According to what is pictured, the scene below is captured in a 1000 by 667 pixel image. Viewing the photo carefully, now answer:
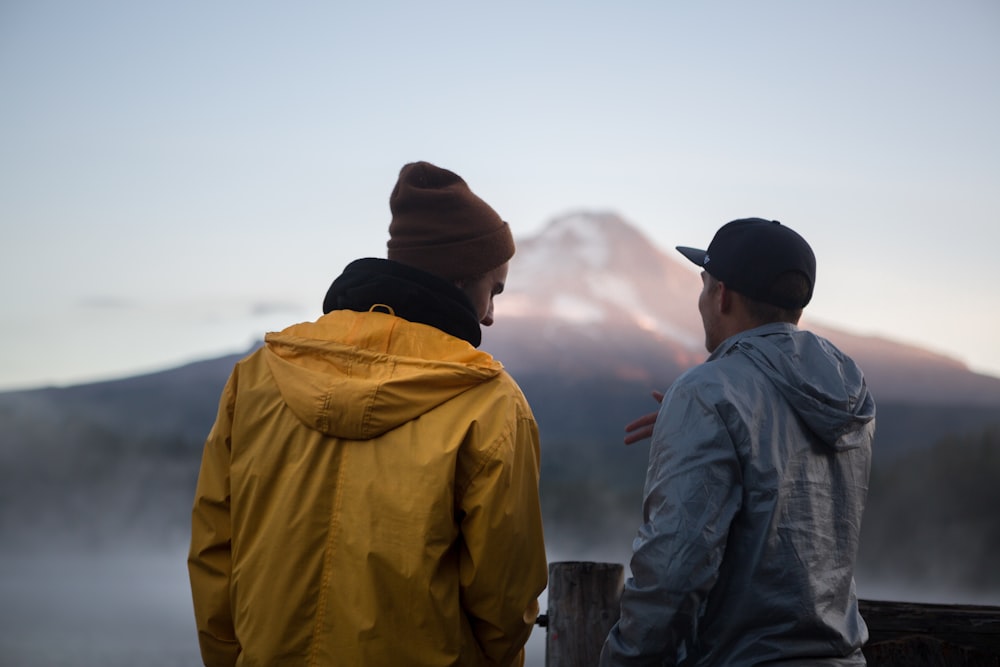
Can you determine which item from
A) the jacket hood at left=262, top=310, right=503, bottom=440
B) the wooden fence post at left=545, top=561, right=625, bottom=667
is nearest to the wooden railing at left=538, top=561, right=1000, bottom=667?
the wooden fence post at left=545, top=561, right=625, bottom=667

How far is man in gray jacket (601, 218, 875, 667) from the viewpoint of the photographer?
1.99m

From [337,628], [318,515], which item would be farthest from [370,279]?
[337,628]

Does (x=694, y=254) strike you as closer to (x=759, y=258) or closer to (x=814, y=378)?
(x=759, y=258)

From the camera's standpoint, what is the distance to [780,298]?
2.30 metres

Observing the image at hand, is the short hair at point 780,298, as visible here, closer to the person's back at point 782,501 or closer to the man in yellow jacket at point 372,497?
the person's back at point 782,501

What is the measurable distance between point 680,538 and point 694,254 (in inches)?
37.0

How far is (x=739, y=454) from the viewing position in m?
2.06

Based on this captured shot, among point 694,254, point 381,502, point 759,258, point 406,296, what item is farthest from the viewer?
point 694,254

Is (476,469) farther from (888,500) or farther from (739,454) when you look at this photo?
(888,500)

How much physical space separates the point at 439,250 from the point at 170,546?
52434 millimetres

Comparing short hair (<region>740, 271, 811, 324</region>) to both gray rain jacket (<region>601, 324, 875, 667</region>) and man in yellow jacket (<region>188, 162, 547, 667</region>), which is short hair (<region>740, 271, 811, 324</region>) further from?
man in yellow jacket (<region>188, 162, 547, 667</region>)

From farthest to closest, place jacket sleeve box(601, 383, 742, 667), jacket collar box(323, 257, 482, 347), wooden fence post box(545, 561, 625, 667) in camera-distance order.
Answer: wooden fence post box(545, 561, 625, 667), jacket collar box(323, 257, 482, 347), jacket sleeve box(601, 383, 742, 667)

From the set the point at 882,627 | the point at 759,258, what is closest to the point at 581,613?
the point at 882,627

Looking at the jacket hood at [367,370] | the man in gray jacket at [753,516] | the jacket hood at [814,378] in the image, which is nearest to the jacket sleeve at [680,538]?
the man in gray jacket at [753,516]
